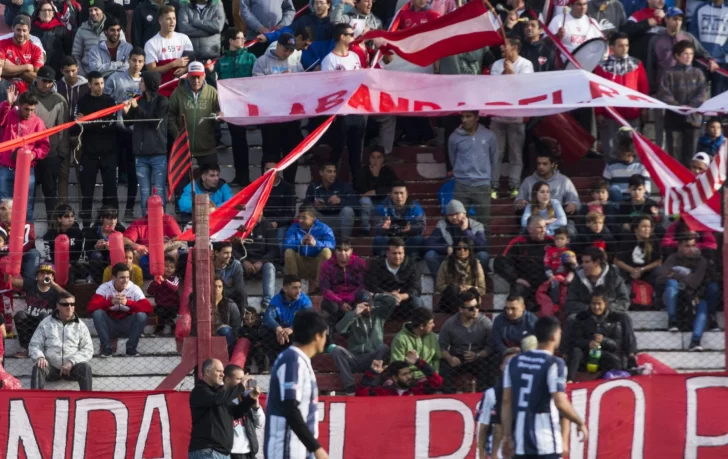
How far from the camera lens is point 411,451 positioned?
42.2 ft

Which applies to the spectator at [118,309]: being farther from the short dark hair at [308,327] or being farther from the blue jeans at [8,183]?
the short dark hair at [308,327]

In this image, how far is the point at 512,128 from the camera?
54.7 feet

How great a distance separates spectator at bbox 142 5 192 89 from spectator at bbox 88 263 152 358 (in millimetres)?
3597

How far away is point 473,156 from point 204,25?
4045 millimetres

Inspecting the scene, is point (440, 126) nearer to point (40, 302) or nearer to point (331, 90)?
point (331, 90)

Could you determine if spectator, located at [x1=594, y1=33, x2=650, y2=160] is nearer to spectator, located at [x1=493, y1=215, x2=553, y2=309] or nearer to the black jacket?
spectator, located at [x1=493, y1=215, x2=553, y2=309]

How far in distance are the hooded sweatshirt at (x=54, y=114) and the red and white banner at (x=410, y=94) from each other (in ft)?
6.24

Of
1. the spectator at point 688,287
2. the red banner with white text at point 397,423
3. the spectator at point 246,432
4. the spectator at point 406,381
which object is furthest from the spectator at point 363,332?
the spectator at point 688,287

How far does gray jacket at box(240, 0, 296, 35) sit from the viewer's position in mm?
18438

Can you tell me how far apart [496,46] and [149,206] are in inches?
226

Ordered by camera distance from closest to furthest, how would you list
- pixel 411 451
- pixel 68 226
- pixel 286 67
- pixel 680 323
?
pixel 411 451 < pixel 680 323 < pixel 68 226 < pixel 286 67

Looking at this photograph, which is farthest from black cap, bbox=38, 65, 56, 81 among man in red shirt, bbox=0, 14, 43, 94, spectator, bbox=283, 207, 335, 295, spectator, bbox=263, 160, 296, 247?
spectator, bbox=283, 207, 335, 295

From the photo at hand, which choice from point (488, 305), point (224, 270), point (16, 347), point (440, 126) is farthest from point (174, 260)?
point (440, 126)

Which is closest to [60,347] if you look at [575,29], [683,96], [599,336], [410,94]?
[410,94]
